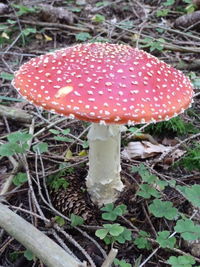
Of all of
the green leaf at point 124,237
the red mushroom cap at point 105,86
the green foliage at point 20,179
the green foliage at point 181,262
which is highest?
the red mushroom cap at point 105,86

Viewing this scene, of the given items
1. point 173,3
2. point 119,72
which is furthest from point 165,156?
point 173,3

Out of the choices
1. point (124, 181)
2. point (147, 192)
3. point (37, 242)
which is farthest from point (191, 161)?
point (37, 242)

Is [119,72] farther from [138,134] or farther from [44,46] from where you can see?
[44,46]

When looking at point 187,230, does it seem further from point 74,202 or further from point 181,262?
point 74,202

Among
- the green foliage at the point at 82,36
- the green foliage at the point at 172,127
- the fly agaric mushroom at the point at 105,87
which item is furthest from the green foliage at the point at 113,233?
the green foliage at the point at 82,36

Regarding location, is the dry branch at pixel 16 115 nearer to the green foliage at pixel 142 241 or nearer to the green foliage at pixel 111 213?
the green foliage at pixel 111 213

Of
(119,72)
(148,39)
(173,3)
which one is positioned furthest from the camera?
(173,3)
